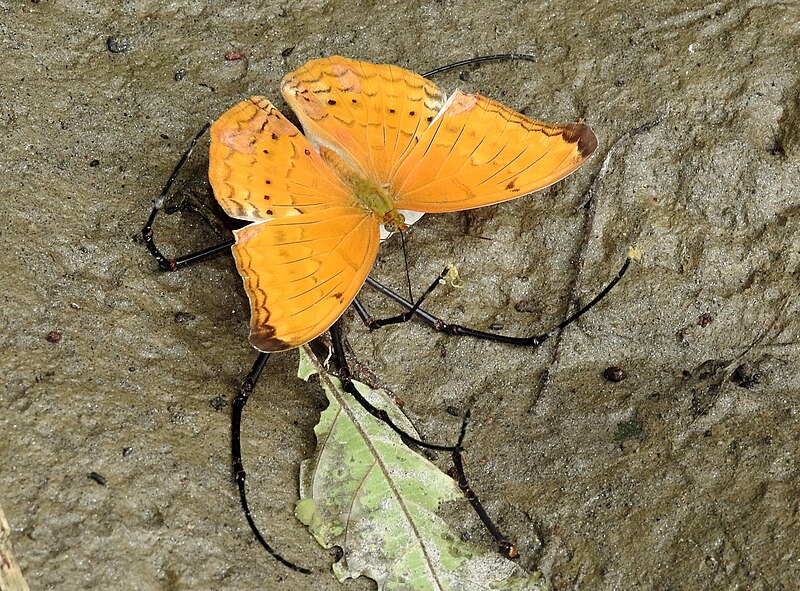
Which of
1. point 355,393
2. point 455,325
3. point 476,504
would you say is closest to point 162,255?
point 355,393

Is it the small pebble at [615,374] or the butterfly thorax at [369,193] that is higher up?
the butterfly thorax at [369,193]

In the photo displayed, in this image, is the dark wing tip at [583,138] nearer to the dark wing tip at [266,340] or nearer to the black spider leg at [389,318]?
the black spider leg at [389,318]

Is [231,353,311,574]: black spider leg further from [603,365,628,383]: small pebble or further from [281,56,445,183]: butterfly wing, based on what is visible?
[603,365,628,383]: small pebble

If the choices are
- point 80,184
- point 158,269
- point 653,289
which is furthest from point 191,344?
point 653,289

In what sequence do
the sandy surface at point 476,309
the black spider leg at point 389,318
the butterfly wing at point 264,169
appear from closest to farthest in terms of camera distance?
the sandy surface at point 476,309 < the butterfly wing at point 264,169 < the black spider leg at point 389,318

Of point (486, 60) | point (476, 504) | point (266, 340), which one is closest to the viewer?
point (266, 340)

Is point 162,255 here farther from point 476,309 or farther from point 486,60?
point 486,60

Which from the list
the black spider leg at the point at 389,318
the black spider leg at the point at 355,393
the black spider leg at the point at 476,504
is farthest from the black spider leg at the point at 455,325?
the black spider leg at the point at 476,504

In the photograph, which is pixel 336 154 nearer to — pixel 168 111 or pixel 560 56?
pixel 168 111
